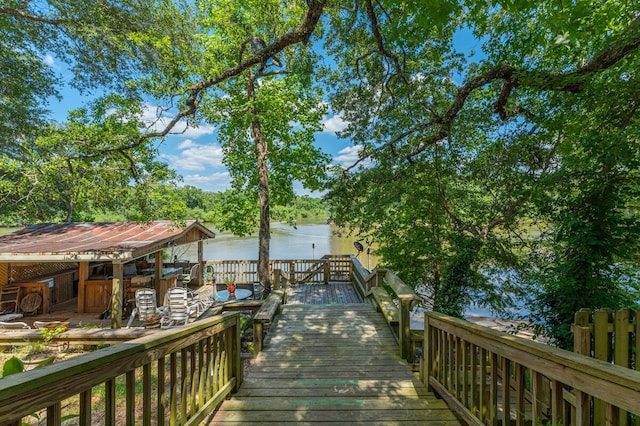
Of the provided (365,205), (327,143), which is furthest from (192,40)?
(365,205)

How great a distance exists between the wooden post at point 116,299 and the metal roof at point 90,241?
1.36 ft

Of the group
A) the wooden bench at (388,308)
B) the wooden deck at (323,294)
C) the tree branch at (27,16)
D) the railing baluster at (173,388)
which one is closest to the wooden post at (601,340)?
the wooden bench at (388,308)

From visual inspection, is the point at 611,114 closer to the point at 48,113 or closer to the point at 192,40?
the point at 192,40

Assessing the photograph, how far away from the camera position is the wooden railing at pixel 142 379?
938mm

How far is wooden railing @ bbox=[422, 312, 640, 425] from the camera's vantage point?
3.72ft

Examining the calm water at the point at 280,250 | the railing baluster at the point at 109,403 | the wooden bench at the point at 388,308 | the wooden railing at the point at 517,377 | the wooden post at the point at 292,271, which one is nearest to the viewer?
the wooden railing at the point at 517,377

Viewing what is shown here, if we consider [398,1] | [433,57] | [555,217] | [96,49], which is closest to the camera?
[398,1]

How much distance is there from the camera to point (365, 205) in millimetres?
6699

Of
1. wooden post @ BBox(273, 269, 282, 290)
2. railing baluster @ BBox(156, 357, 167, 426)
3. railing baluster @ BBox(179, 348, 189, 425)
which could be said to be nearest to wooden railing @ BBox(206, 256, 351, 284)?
wooden post @ BBox(273, 269, 282, 290)

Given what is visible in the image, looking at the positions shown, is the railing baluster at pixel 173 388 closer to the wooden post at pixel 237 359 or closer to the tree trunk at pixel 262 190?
the wooden post at pixel 237 359

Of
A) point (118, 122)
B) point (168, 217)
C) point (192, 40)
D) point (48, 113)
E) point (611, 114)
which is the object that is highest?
point (192, 40)

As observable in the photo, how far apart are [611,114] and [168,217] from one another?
29.1 feet

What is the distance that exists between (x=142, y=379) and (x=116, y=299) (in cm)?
623

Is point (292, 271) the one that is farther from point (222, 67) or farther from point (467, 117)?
point (467, 117)
